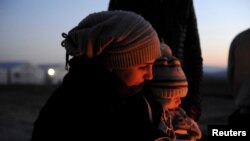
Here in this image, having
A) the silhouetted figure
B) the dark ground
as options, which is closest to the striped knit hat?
the silhouetted figure

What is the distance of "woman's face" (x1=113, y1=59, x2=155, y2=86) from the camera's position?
1930 millimetres

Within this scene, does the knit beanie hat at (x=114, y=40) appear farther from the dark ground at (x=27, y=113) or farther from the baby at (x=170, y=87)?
the dark ground at (x=27, y=113)

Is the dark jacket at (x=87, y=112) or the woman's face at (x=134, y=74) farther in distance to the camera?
the woman's face at (x=134, y=74)

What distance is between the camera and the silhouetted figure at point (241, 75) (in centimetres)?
355

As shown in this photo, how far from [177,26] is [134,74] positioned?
3.61 ft

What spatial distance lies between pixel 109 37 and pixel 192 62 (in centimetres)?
128

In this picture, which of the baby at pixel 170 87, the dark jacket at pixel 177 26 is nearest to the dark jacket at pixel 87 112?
the baby at pixel 170 87

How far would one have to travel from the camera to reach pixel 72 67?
186 cm

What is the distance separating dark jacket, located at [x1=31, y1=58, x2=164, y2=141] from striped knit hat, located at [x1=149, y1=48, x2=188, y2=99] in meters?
0.62

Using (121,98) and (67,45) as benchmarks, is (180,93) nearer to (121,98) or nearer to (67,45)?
(121,98)

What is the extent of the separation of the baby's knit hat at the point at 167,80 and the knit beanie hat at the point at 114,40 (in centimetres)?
55

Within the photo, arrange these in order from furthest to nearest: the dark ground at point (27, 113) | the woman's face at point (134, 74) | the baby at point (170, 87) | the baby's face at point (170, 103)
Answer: the dark ground at point (27, 113), the baby's face at point (170, 103), the baby at point (170, 87), the woman's face at point (134, 74)

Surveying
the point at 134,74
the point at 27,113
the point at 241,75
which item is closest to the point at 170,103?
the point at 134,74

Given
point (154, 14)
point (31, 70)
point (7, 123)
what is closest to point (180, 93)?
point (154, 14)
